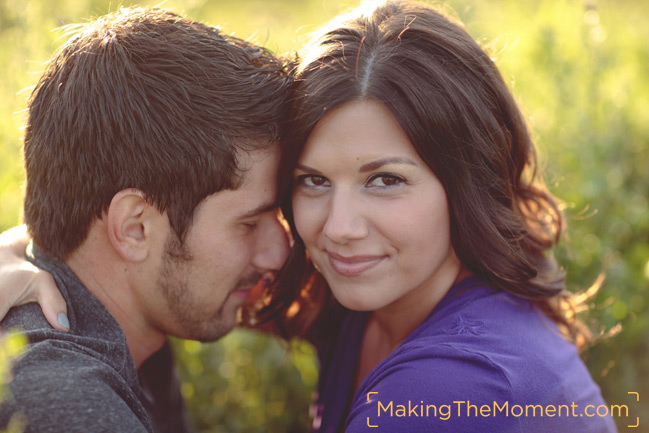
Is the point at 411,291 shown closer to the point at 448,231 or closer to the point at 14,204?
the point at 448,231

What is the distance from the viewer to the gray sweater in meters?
1.80

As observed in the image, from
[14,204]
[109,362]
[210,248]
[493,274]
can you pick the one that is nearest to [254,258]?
[210,248]

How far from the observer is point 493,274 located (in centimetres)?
262

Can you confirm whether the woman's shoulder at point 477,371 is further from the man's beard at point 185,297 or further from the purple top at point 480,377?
the man's beard at point 185,297

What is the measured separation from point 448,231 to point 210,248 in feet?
3.19

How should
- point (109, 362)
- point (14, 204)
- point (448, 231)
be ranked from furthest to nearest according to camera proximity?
point (14, 204) → point (448, 231) → point (109, 362)

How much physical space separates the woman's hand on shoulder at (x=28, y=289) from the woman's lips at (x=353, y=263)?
1.03 m

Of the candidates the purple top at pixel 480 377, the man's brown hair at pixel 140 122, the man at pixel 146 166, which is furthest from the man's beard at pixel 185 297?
the purple top at pixel 480 377

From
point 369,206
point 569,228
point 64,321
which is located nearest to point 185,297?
point 64,321

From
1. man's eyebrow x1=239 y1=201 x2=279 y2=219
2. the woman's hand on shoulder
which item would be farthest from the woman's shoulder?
the woman's hand on shoulder

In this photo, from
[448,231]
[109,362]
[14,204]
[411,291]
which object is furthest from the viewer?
[14,204]

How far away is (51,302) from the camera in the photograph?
2250mm

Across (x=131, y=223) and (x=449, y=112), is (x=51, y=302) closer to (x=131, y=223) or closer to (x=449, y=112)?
(x=131, y=223)

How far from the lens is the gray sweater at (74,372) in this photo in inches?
71.0
